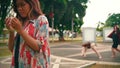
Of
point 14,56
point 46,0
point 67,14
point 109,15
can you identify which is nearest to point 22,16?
point 14,56

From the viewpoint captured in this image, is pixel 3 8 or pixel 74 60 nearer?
pixel 74 60

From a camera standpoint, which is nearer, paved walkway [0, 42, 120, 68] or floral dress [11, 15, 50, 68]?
floral dress [11, 15, 50, 68]

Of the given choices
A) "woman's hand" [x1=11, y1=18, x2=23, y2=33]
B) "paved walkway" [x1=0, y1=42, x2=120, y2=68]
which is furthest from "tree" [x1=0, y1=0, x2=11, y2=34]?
"woman's hand" [x1=11, y1=18, x2=23, y2=33]

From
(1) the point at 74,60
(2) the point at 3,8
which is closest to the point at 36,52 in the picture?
(1) the point at 74,60

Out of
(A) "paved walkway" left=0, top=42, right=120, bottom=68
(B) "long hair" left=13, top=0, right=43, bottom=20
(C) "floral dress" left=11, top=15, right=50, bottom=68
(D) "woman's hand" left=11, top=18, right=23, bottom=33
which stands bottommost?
(A) "paved walkway" left=0, top=42, right=120, bottom=68

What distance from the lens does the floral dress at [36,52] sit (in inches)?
133

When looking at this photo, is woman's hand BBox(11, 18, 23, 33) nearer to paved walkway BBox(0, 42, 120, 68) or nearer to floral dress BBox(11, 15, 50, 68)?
floral dress BBox(11, 15, 50, 68)

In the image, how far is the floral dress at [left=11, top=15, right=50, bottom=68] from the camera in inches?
133

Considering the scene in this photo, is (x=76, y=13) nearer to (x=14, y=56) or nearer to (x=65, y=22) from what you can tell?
(x=65, y=22)

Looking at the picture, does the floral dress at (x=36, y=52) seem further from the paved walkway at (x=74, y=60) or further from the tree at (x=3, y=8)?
the tree at (x=3, y=8)

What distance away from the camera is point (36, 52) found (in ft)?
11.1

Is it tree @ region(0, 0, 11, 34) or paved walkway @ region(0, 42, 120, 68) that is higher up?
tree @ region(0, 0, 11, 34)

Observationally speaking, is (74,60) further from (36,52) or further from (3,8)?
(3,8)

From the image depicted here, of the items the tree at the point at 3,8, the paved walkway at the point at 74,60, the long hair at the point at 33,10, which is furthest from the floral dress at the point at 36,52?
the tree at the point at 3,8
